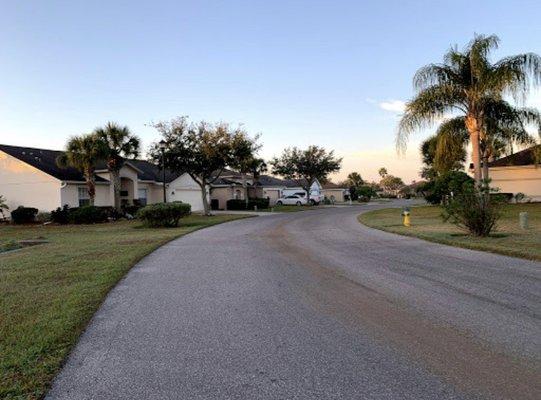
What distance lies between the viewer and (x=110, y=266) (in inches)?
376

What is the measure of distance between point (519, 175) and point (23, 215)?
35.0 m

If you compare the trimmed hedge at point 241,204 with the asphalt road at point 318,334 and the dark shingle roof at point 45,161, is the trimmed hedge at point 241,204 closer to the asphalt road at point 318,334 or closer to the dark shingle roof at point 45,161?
the dark shingle roof at point 45,161

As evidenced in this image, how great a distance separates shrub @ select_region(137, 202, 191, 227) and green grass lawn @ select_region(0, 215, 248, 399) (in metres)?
8.69

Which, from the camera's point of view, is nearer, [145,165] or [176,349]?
[176,349]

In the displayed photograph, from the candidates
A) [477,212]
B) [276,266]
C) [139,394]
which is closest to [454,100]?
[477,212]

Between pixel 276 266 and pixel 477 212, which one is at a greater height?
pixel 477 212

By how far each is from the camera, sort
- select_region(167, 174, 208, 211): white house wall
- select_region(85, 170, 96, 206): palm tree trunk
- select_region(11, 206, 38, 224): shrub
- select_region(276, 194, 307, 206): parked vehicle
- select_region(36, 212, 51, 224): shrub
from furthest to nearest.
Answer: select_region(276, 194, 307, 206): parked vehicle
select_region(167, 174, 208, 211): white house wall
select_region(85, 170, 96, 206): palm tree trunk
select_region(36, 212, 51, 224): shrub
select_region(11, 206, 38, 224): shrub

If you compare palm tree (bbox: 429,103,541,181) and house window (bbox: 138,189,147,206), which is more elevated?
palm tree (bbox: 429,103,541,181)

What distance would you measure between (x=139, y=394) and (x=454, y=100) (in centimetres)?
1951

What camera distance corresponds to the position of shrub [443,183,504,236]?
1306 centimetres

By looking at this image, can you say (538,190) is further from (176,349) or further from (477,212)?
(176,349)

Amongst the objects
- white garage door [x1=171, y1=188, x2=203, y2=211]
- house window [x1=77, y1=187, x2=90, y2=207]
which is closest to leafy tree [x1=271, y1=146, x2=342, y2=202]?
white garage door [x1=171, y1=188, x2=203, y2=211]

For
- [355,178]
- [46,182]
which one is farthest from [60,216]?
[355,178]

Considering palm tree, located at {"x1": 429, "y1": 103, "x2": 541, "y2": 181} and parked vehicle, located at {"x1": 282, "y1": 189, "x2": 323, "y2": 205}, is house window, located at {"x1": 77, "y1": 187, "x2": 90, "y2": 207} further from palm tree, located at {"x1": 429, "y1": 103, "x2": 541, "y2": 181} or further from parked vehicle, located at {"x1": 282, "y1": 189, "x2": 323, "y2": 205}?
parked vehicle, located at {"x1": 282, "y1": 189, "x2": 323, "y2": 205}
